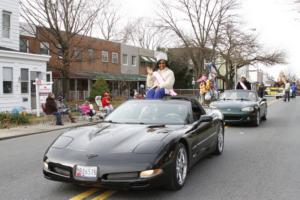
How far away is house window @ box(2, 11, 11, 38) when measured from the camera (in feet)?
74.8

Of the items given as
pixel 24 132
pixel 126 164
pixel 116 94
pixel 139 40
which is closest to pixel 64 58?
pixel 24 132

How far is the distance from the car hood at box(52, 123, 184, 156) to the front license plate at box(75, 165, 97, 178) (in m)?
0.24

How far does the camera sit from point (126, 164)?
193 inches

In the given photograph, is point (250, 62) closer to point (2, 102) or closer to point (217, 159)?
point (2, 102)

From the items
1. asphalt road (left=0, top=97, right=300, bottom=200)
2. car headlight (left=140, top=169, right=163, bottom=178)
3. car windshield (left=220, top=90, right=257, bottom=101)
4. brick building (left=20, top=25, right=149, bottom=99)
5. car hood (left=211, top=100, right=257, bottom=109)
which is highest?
brick building (left=20, top=25, right=149, bottom=99)

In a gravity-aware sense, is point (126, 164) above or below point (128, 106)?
below

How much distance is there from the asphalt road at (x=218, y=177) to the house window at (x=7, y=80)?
1062 centimetres

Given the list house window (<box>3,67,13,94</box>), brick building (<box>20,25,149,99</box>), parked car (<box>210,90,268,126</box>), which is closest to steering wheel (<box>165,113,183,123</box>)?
parked car (<box>210,90,268,126</box>)

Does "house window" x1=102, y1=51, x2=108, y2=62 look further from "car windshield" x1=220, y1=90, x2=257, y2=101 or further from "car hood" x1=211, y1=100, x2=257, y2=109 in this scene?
"car hood" x1=211, y1=100, x2=257, y2=109

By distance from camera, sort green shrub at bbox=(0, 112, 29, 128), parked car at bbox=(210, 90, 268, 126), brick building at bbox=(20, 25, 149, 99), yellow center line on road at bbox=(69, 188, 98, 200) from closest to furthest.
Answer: yellow center line on road at bbox=(69, 188, 98, 200)
parked car at bbox=(210, 90, 268, 126)
green shrub at bbox=(0, 112, 29, 128)
brick building at bbox=(20, 25, 149, 99)

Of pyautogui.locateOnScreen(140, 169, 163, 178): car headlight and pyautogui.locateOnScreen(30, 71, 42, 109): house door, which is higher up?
pyautogui.locateOnScreen(30, 71, 42, 109): house door

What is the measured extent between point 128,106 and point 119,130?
126 cm

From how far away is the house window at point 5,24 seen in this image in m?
22.8

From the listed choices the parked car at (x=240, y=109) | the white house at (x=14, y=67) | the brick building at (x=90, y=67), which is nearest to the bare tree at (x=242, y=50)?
the brick building at (x=90, y=67)
